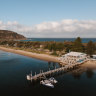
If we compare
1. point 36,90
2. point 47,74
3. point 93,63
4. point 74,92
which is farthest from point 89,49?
point 36,90

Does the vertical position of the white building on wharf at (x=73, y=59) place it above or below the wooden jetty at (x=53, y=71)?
above

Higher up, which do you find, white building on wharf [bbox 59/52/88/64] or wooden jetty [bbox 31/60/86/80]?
white building on wharf [bbox 59/52/88/64]

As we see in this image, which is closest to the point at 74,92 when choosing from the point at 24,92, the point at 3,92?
the point at 24,92

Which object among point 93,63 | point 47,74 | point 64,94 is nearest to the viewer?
point 64,94

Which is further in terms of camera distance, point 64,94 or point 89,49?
point 89,49

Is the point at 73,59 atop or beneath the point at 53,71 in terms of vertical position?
atop

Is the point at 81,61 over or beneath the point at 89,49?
beneath

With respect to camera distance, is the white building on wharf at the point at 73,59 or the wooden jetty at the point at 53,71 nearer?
the wooden jetty at the point at 53,71

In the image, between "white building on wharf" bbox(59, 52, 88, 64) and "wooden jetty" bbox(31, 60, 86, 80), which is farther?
"white building on wharf" bbox(59, 52, 88, 64)

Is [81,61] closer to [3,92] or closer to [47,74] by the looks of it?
[47,74]

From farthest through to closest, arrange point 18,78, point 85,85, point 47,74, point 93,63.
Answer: point 93,63 → point 47,74 → point 18,78 → point 85,85

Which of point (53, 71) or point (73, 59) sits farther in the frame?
point (73, 59)
